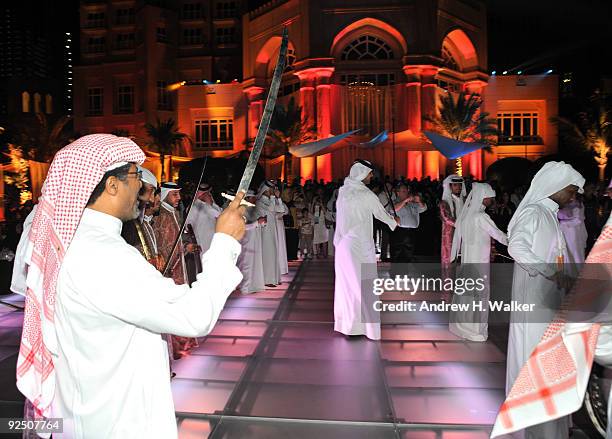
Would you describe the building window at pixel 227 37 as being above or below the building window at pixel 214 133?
above

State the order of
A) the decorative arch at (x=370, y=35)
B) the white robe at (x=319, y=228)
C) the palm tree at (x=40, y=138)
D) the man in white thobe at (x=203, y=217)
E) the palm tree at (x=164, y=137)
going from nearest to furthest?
A: 1. the man in white thobe at (x=203, y=217)
2. the white robe at (x=319, y=228)
3. the palm tree at (x=40, y=138)
4. the decorative arch at (x=370, y=35)
5. the palm tree at (x=164, y=137)

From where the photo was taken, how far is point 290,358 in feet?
18.0

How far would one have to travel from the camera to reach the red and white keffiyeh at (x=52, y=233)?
1.85m

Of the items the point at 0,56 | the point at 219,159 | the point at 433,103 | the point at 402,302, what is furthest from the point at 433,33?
the point at 0,56

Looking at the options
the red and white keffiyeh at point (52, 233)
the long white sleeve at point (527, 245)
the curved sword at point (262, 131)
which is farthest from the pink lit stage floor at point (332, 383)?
the curved sword at point (262, 131)

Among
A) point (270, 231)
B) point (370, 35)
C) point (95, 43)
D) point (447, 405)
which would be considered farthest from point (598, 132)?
point (95, 43)

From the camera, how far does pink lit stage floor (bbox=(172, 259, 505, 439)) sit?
3.84 meters

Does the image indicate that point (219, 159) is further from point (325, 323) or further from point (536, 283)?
point (536, 283)

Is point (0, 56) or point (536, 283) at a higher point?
point (0, 56)

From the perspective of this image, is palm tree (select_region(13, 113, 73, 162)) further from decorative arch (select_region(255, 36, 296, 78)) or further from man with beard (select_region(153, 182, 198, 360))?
man with beard (select_region(153, 182, 198, 360))

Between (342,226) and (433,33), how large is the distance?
87.3 ft

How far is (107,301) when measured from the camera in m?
1.70

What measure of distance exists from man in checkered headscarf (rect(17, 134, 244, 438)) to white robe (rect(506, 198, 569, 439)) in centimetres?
263

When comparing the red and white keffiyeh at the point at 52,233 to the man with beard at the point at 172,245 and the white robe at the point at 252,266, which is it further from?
the white robe at the point at 252,266
